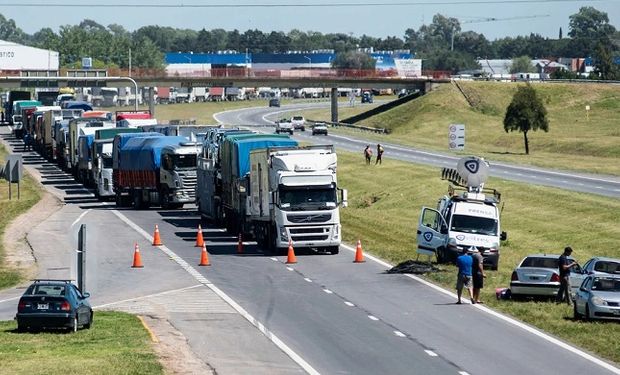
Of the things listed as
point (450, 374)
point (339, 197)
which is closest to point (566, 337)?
point (450, 374)

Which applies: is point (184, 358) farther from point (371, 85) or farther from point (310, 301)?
point (371, 85)

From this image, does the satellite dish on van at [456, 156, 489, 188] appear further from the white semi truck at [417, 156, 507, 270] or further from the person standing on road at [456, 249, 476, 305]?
the person standing on road at [456, 249, 476, 305]

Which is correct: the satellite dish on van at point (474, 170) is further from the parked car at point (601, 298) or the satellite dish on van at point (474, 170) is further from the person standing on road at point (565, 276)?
the parked car at point (601, 298)

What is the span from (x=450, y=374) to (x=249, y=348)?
4.88m

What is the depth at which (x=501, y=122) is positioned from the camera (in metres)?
149

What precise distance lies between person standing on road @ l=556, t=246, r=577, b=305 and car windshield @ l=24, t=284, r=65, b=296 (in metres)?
12.2

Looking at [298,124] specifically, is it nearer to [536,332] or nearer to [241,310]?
[241,310]

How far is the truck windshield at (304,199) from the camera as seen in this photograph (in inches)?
1842

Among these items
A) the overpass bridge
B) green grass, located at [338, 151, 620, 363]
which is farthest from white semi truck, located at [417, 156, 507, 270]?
the overpass bridge

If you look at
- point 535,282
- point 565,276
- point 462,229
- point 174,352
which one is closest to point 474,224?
point 462,229

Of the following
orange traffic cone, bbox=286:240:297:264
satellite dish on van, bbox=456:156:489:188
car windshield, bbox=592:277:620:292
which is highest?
satellite dish on van, bbox=456:156:489:188

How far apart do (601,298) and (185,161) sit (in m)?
36.2

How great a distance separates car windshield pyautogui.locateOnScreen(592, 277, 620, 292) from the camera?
31.9 m

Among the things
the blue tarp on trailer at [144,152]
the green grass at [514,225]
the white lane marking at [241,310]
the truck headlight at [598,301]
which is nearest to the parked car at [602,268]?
the green grass at [514,225]
